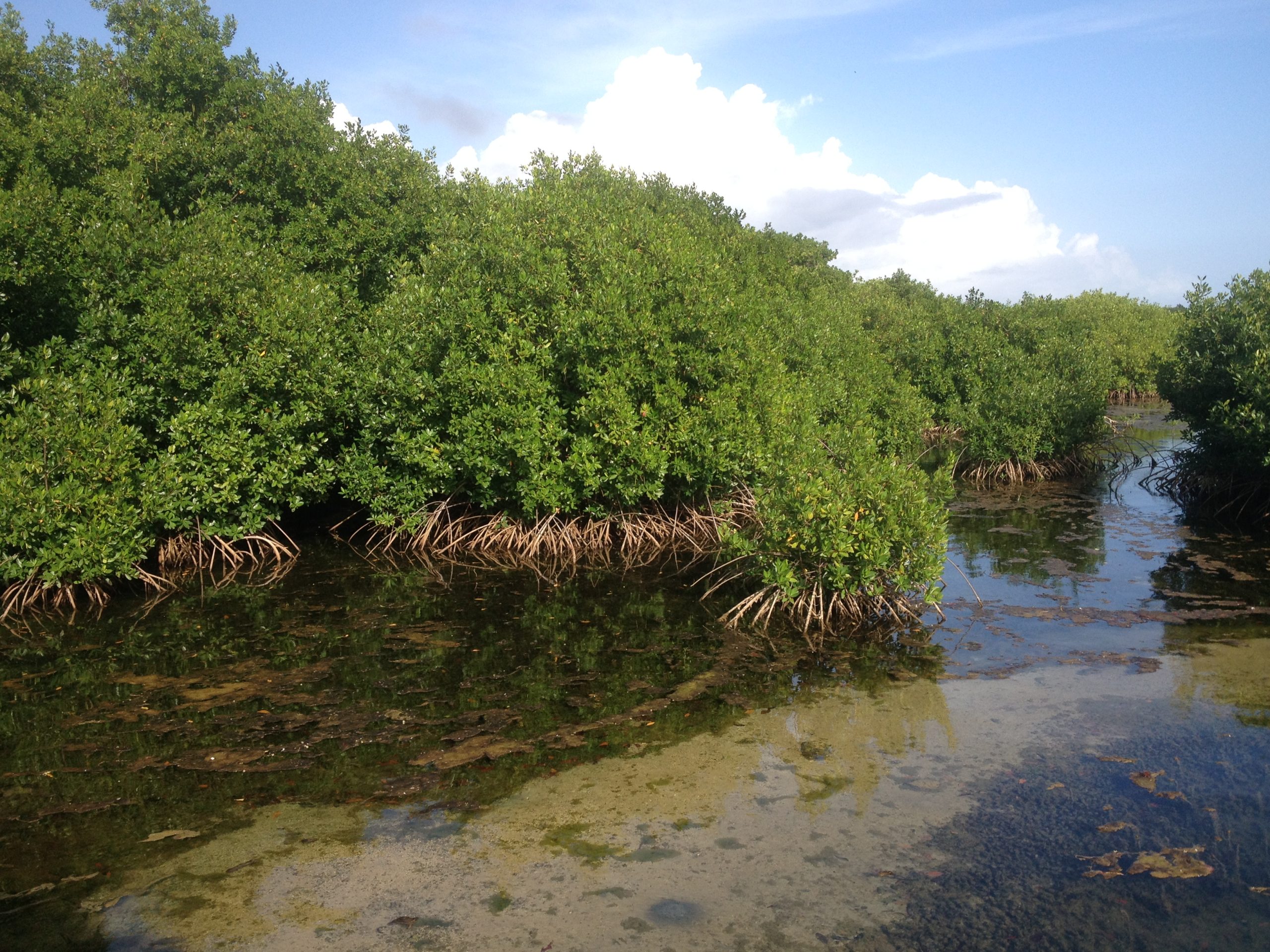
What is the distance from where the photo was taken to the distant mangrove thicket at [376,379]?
10500 mm

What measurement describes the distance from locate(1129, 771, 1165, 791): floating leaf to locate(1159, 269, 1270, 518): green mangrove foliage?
9962 millimetres

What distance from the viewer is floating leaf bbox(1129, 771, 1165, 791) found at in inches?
246

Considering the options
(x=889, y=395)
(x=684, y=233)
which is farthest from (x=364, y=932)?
(x=889, y=395)

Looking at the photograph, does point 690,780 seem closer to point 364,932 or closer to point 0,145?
point 364,932

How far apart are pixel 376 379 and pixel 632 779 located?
28.4 ft

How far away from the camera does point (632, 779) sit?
655 centimetres

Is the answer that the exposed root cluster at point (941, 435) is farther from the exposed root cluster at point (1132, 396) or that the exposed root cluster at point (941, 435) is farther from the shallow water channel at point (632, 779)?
the exposed root cluster at point (1132, 396)

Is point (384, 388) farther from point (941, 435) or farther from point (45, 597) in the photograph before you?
point (941, 435)

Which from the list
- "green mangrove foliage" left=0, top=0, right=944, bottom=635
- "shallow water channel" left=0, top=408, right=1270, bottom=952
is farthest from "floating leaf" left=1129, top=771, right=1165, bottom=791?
"green mangrove foliage" left=0, top=0, right=944, bottom=635

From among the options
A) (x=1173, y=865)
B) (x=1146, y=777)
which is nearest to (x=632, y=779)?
(x=1173, y=865)

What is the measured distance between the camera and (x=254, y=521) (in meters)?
12.7

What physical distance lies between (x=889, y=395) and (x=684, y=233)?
26.7ft

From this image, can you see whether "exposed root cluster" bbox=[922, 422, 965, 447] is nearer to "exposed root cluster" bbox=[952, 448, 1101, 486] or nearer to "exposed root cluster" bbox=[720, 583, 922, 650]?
"exposed root cluster" bbox=[952, 448, 1101, 486]

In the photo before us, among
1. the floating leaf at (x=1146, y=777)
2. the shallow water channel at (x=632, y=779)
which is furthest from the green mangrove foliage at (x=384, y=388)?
the floating leaf at (x=1146, y=777)
